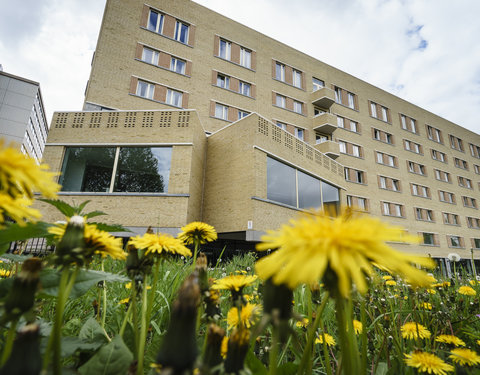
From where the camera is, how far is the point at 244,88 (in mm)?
18266

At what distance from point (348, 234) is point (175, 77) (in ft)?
56.2

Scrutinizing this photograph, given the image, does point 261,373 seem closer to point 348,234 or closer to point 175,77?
point 348,234

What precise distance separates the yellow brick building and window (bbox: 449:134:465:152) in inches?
25.2

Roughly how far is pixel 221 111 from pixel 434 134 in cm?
2780

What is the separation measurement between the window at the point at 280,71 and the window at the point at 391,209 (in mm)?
14032

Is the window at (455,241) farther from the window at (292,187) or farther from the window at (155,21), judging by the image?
the window at (155,21)

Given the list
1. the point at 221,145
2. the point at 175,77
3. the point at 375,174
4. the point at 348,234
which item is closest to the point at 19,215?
the point at 348,234

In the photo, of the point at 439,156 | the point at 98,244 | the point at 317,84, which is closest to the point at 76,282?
the point at 98,244

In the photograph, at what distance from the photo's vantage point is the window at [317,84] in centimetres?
2241

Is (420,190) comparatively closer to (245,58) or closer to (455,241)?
(455,241)

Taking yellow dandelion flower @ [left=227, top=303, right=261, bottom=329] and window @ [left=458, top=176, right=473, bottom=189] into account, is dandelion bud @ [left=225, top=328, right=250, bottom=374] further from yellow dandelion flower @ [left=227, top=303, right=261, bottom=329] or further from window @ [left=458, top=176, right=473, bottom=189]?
window @ [left=458, top=176, right=473, bottom=189]

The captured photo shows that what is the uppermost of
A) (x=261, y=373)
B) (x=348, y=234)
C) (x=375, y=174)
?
(x=375, y=174)

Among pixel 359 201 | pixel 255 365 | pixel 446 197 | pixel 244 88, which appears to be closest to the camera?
pixel 255 365

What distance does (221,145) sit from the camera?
12203mm
